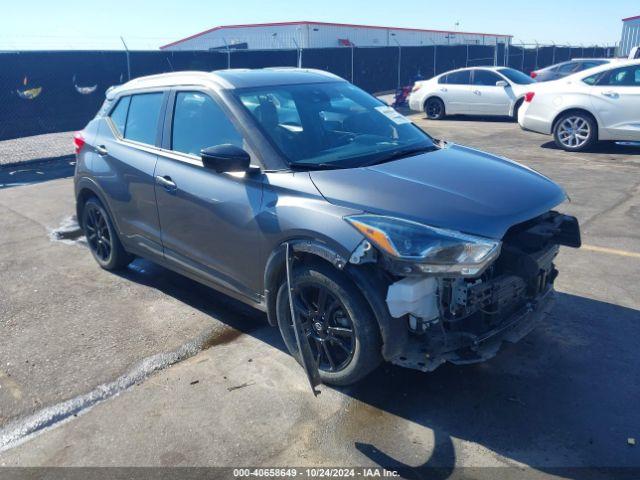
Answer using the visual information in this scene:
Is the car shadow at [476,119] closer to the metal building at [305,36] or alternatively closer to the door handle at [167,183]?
the door handle at [167,183]

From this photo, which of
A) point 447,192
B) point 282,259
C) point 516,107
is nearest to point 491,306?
point 447,192

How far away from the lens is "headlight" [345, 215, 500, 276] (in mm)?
3023

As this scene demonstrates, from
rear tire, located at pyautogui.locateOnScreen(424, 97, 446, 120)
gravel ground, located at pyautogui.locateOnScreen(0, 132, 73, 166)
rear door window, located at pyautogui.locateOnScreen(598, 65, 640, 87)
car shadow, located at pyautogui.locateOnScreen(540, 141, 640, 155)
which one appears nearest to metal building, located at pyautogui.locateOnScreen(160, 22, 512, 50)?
rear tire, located at pyautogui.locateOnScreen(424, 97, 446, 120)

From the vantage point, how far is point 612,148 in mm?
11047

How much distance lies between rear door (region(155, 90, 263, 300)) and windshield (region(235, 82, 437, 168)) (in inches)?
10.1

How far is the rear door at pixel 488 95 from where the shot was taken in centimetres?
1522

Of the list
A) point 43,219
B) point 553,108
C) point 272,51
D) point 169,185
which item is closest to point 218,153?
point 169,185

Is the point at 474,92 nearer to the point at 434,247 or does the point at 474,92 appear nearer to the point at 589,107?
the point at 589,107

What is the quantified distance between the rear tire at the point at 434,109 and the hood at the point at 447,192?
1302 cm

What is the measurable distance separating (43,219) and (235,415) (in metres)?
5.38

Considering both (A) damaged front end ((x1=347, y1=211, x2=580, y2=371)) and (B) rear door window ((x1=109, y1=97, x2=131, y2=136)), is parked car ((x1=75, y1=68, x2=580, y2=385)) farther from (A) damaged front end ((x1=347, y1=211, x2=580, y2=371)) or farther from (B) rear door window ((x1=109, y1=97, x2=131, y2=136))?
(B) rear door window ((x1=109, y1=97, x2=131, y2=136))

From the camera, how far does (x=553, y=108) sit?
10.8 meters

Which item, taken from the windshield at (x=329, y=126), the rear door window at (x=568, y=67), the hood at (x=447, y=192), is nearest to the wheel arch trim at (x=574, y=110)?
the windshield at (x=329, y=126)

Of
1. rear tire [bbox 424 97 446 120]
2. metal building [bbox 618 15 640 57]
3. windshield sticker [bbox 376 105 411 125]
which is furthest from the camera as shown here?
metal building [bbox 618 15 640 57]
